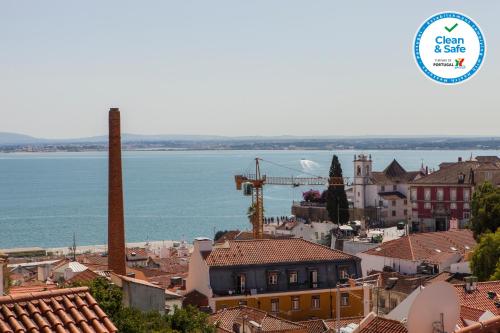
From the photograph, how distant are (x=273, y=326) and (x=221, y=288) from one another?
685cm

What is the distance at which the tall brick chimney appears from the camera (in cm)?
Result: 3475

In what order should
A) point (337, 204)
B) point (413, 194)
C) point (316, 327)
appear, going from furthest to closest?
point (337, 204) < point (413, 194) < point (316, 327)

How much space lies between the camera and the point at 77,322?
22.0 feet

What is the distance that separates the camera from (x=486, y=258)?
3045 centimetres

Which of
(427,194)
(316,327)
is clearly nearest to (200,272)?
(316,327)

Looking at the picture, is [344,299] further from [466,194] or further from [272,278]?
[466,194]

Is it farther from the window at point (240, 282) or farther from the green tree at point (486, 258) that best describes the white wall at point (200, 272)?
the green tree at point (486, 258)

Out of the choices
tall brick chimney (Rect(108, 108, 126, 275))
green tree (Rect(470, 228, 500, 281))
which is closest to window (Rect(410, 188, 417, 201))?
tall brick chimney (Rect(108, 108, 126, 275))

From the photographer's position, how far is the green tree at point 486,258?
30125mm

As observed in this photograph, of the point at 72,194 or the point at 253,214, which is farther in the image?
the point at 72,194

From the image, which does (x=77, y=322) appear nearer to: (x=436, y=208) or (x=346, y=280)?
(x=346, y=280)

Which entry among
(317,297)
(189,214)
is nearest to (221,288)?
(317,297)

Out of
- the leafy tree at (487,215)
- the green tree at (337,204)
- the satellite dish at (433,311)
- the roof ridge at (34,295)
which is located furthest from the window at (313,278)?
the green tree at (337,204)

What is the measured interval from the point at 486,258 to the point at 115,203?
1488 centimetres
